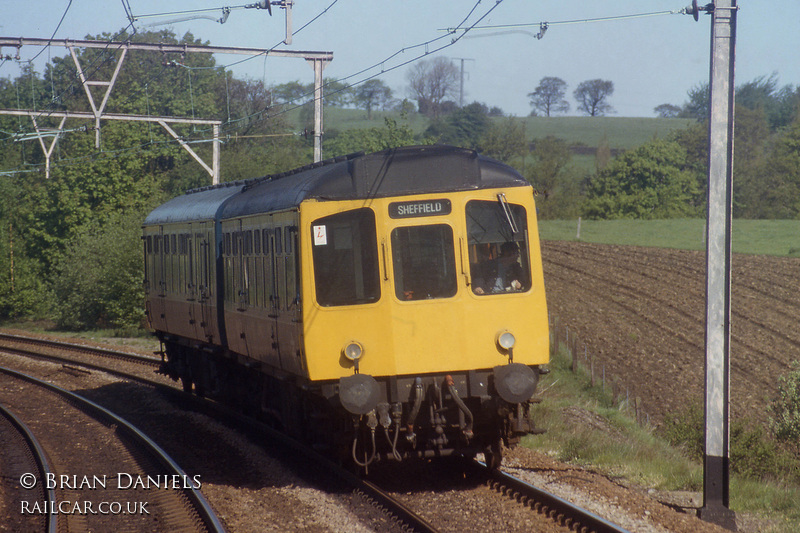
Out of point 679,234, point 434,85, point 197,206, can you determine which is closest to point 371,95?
point 434,85

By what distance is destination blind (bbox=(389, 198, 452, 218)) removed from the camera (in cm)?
909

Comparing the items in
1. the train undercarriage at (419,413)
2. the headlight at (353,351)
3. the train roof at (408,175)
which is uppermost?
the train roof at (408,175)

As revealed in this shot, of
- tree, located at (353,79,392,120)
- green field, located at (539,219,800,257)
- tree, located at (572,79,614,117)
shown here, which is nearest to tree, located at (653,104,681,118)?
tree, located at (572,79,614,117)

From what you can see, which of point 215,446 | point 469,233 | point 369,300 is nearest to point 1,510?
point 215,446

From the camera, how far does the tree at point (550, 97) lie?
15775cm

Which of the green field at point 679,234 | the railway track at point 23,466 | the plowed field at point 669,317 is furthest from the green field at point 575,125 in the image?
the railway track at point 23,466

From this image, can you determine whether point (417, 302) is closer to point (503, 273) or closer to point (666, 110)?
point (503, 273)

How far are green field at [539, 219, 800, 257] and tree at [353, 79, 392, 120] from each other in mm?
70825

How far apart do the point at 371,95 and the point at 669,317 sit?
110 metres

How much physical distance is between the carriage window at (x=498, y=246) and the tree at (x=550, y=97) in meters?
153

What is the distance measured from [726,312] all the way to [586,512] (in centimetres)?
255

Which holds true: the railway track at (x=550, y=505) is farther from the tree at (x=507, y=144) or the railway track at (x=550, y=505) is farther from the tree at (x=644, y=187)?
the tree at (x=507, y=144)

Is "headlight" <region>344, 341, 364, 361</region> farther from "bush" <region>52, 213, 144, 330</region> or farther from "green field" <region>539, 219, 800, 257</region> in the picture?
"green field" <region>539, 219, 800, 257</region>

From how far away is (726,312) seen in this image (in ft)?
29.2
